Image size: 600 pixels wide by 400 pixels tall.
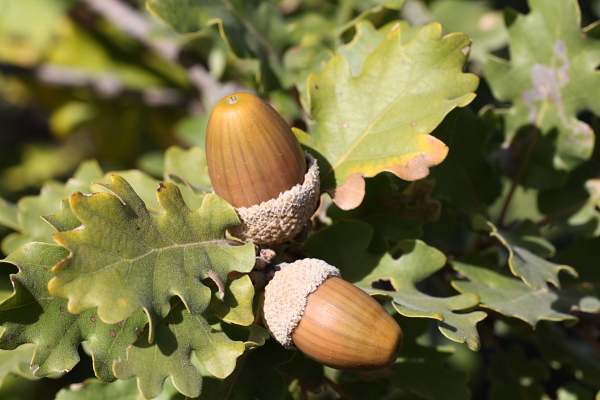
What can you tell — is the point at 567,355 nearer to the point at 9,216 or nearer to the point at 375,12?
the point at 375,12

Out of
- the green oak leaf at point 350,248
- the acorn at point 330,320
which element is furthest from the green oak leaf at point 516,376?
the acorn at point 330,320

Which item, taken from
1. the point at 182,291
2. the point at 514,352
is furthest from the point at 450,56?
the point at 514,352

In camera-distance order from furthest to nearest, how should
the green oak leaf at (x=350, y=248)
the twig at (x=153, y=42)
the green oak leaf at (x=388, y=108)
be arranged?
the twig at (x=153, y=42) < the green oak leaf at (x=350, y=248) < the green oak leaf at (x=388, y=108)

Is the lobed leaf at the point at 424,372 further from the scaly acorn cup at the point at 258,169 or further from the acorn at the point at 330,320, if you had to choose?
the scaly acorn cup at the point at 258,169

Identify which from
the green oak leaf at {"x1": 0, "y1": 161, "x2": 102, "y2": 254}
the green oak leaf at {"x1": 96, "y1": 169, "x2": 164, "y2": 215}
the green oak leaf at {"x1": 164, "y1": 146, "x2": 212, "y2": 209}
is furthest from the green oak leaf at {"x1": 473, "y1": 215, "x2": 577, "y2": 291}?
the green oak leaf at {"x1": 0, "y1": 161, "x2": 102, "y2": 254}

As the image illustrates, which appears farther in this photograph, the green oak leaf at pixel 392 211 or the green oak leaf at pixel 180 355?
the green oak leaf at pixel 392 211

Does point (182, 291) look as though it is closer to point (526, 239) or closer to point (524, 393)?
point (526, 239)

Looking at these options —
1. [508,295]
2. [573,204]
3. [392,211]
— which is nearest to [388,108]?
[392,211]
